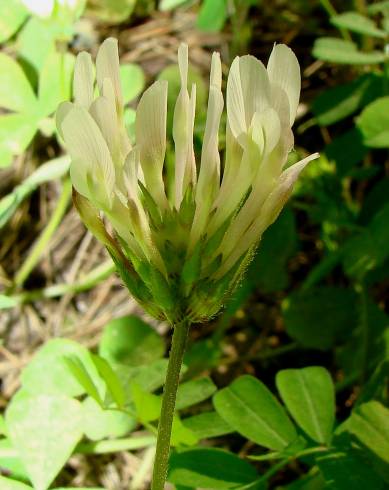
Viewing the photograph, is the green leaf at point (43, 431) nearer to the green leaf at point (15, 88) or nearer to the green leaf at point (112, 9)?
the green leaf at point (15, 88)

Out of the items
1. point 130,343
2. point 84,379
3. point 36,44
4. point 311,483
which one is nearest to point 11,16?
point 36,44

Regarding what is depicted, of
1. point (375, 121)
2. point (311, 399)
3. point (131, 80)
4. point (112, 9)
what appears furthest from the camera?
point (112, 9)

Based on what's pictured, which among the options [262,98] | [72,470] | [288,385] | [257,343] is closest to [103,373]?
[288,385]

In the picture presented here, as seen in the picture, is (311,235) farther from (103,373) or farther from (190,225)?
(190,225)

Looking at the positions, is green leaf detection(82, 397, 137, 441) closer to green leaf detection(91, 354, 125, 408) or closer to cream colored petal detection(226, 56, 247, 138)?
green leaf detection(91, 354, 125, 408)

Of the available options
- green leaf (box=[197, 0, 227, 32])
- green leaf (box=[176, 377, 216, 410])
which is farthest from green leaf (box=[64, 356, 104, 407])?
green leaf (box=[197, 0, 227, 32])

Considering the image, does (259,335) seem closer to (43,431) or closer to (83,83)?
(43,431)
